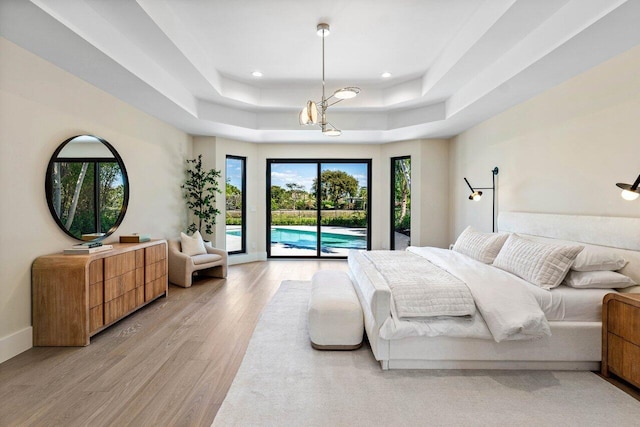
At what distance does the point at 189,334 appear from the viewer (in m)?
3.16

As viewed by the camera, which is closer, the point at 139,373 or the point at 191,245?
the point at 139,373

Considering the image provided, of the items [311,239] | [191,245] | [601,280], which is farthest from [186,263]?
[601,280]

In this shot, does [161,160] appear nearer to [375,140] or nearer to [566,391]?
[375,140]

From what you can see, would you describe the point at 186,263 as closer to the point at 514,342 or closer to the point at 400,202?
the point at 514,342

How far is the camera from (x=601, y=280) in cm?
252

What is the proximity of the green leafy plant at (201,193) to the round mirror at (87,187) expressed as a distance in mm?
1777

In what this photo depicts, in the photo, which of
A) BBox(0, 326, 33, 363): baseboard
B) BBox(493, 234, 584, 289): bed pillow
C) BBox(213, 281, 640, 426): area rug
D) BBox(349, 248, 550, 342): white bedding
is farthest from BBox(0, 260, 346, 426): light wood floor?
BBox(493, 234, 584, 289): bed pillow

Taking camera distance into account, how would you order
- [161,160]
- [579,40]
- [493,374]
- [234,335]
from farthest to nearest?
[161,160]
[234,335]
[579,40]
[493,374]

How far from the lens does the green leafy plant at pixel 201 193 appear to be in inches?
234

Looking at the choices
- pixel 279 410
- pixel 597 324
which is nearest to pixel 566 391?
pixel 597 324

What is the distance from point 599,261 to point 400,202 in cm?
443

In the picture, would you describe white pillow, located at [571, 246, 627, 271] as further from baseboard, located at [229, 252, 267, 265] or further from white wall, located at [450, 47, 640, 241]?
baseboard, located at [229, 252, 267, 265]

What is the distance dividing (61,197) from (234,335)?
221 centimetres

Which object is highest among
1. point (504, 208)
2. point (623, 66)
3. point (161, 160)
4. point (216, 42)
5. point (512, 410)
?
point (216, 42)
